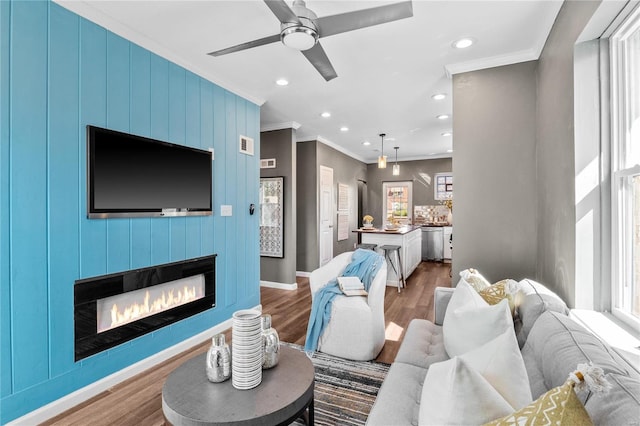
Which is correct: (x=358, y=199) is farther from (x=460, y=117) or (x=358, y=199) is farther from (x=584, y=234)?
(x=584, y=234)

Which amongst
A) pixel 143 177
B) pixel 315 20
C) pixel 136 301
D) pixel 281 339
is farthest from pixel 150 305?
pixel 315 20

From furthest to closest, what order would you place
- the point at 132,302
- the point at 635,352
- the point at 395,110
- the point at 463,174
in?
1. the point at 395,110
2. the point at 463,174
3. the point at 132,302
4. the point at 635,352

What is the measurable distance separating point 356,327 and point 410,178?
6679 mm

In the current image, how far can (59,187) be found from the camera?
2.07 meters

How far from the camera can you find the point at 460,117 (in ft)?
10.1

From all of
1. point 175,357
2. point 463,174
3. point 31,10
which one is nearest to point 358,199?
point 463,174

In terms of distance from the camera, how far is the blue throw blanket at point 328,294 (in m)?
2.77

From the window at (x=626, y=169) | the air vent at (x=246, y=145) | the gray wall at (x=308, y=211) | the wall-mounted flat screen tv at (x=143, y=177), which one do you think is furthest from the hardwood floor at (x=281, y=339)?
the air vent at (x=246, y=145)

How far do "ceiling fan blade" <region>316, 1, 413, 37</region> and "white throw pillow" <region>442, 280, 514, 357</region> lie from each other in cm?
162

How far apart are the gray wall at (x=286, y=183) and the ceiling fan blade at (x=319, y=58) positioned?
2.63 m

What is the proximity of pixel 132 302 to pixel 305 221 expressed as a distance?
12.0ft

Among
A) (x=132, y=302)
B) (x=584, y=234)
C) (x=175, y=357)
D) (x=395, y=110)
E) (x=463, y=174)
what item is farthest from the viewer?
(x=395, y=110)

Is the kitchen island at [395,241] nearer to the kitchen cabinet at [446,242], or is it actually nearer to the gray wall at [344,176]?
the gray wall at [344,176]

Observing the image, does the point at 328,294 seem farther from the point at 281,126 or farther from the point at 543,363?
the point at 281,126
